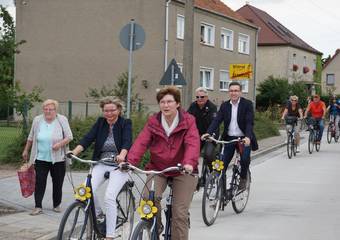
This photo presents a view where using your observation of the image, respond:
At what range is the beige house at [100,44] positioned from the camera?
A: 3484 centimetres

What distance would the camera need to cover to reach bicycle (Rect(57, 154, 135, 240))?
5.57 metres

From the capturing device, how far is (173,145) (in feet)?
18.3

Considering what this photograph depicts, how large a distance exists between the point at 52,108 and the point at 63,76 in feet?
A: 97.1

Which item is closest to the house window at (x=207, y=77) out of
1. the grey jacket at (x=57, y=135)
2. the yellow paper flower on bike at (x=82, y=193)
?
the grey jacket at (x=57, y=135)

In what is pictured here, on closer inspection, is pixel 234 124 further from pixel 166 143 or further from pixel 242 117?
pixel 166 143

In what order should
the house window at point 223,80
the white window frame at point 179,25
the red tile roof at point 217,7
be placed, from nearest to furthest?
the white window frame at point 179,25 < the red tile roof at point 217,7 < the house window at point 223,80

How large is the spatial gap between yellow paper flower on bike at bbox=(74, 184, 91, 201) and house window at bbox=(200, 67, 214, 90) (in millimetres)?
33604

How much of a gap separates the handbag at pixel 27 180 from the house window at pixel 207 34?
31.2 meters

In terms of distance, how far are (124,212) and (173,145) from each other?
1.45m

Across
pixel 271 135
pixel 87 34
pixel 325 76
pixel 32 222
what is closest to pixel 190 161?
pixel 32 222

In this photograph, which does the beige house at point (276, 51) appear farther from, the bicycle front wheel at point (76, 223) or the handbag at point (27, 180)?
the bicycle front wheel at point (76, 223)

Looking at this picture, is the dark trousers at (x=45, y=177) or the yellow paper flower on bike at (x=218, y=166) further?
the dark trousers at (x=45, y=177)

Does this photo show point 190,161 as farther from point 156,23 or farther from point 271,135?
point 156,23

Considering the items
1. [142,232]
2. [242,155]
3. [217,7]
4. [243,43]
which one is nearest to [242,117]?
[242,155]
